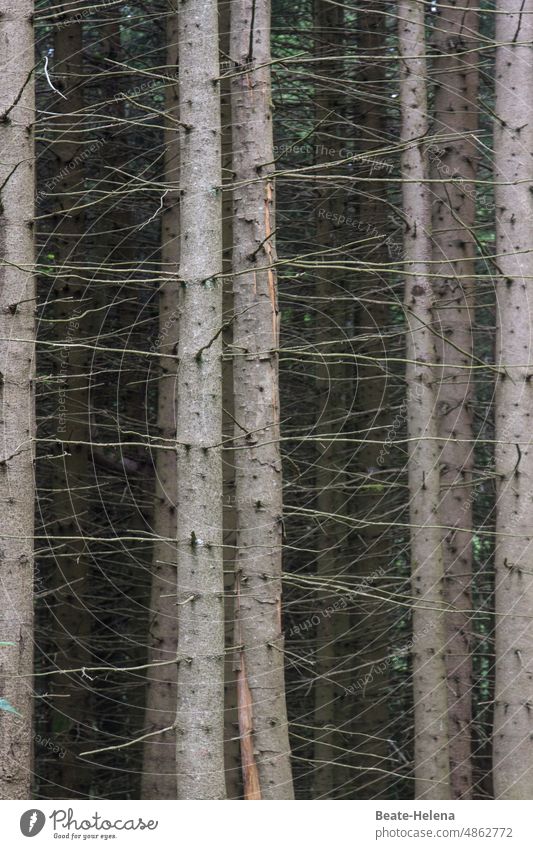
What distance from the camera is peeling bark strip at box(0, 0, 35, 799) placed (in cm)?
557

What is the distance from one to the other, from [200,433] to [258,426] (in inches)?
41.0

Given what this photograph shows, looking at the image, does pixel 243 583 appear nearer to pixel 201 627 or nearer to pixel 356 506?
pixel 201 627

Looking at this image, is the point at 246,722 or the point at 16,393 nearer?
the point at 16,393

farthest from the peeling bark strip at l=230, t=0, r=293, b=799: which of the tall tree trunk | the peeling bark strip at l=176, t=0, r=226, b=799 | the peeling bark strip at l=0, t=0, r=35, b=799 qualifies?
the tall tree trunk

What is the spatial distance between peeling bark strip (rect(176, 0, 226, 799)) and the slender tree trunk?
2938 millimetres

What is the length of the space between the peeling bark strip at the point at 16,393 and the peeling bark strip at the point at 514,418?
117 inches

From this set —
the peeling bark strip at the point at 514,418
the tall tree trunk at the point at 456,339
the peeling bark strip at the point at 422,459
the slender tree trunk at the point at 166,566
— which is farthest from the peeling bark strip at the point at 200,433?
the tall tree trunk at the point at 456,339

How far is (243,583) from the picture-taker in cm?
627

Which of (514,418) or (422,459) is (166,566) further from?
(514,418)

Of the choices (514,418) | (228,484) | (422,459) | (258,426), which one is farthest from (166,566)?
(514,418)

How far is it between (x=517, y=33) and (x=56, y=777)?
8.61 m

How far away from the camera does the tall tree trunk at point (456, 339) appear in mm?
8648

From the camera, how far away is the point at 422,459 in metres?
8.04

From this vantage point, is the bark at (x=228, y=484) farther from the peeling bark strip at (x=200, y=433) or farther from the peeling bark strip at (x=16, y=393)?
the peeling bark strip at (x=200, y=433)
